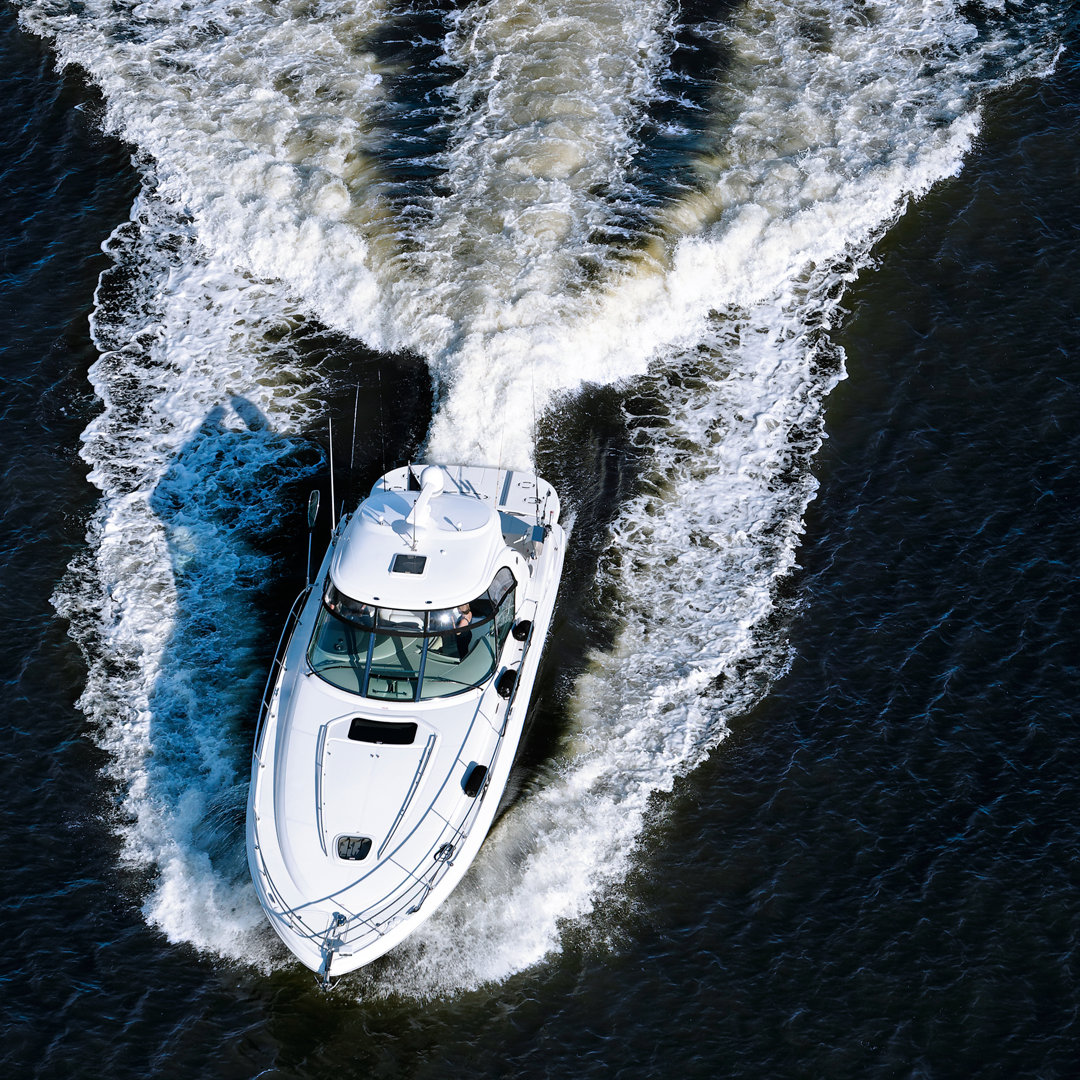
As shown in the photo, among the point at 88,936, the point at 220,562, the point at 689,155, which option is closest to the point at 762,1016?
the point at 88,936

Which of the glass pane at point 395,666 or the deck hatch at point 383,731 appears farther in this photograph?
the glass pane at point 395,666

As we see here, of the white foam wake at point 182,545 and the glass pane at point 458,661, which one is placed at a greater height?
the glass pane at point 458,661

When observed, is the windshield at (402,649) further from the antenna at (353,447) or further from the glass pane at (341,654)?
the antenna at (353,447)

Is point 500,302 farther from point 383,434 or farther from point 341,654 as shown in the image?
point 341,654

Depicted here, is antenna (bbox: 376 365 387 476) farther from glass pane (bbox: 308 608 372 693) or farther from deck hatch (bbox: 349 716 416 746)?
deck hatch (bbox: 349 716 416 746)

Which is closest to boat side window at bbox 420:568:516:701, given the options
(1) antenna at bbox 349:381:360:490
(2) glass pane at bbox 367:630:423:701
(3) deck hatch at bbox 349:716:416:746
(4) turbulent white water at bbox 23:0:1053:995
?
(2) glass pane at bbox 367:630:423:701

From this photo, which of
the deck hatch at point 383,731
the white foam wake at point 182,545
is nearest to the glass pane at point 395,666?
the deck hatch at point 383,731

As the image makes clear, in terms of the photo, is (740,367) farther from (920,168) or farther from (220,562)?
(220,562)
